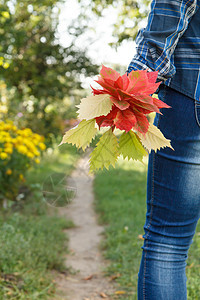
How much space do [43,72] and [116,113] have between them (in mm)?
6073

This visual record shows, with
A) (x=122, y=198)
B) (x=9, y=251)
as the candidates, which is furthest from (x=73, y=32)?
(x=9, y=251)

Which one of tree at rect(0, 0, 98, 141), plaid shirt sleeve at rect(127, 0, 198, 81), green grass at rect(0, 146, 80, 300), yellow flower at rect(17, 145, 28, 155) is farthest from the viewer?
tree at rect(0, 0, 98, 141)

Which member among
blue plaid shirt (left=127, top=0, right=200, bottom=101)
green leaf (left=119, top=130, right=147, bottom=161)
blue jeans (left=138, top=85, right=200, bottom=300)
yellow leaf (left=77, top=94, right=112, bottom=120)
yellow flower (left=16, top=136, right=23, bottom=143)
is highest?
blue plaid shirt (left=127, top=0, right=200, bottom=101)

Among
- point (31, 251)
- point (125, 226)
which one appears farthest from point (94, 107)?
point (125, 226)

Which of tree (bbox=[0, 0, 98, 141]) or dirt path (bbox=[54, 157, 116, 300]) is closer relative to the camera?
dirt path (bbox=[54, 157, 116, 300])

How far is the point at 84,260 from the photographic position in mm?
2912

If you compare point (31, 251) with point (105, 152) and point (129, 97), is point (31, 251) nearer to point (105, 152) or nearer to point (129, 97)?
point (105, 152)

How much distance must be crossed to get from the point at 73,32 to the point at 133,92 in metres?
5.26

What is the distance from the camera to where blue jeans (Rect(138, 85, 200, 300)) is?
1.10 meters

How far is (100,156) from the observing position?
93 cm

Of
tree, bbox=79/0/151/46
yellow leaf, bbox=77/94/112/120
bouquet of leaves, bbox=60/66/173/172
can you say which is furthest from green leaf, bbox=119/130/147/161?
tree, bbox=79/0/151/46

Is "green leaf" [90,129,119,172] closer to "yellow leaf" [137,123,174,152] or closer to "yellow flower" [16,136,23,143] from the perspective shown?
"yellow leaf" [137,123,174,152]

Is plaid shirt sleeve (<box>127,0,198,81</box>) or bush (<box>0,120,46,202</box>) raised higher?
plaid shirt sleeve (<box>127,0,198,81</box>)

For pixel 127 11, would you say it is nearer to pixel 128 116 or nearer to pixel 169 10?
pixel 169 10
